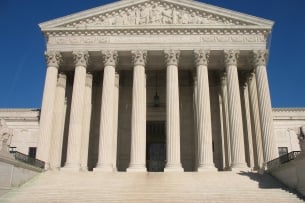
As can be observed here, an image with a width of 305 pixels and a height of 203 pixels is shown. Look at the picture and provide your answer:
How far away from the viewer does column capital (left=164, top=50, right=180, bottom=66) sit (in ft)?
101

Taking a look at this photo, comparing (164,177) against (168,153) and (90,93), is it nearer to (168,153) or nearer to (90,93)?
(168,153)

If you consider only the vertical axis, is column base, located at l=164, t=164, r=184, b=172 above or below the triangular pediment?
below

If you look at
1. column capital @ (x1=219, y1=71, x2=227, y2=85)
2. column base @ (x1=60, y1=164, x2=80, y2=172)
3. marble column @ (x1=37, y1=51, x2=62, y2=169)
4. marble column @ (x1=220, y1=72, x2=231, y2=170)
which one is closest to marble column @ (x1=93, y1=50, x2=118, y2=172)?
column base @ (x1=60, y1=164, x2=80, y2=172)

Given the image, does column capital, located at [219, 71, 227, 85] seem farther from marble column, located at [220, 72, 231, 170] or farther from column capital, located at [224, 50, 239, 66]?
column capital, located at [224, 50, 239, 66]

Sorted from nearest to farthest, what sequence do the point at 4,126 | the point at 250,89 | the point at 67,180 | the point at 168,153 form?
the point at 4,126, the point at 67,180, the point at 168,153, the point at 250,89

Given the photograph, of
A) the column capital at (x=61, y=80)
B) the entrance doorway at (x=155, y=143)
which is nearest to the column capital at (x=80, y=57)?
the column capital at (x=61, y=80)

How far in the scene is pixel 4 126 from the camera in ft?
71.3

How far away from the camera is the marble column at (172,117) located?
27.8 m

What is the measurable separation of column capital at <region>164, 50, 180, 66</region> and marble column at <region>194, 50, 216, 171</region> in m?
1.74

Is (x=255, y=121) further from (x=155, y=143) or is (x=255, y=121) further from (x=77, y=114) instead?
(x=77, y=114)

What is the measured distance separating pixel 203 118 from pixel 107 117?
27.2 ft

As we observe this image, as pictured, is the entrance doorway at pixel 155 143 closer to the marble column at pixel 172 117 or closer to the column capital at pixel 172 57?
the marble column at pixel 172 117

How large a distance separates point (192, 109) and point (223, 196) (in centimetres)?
1767

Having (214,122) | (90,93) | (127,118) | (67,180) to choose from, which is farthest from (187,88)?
(67,180)
